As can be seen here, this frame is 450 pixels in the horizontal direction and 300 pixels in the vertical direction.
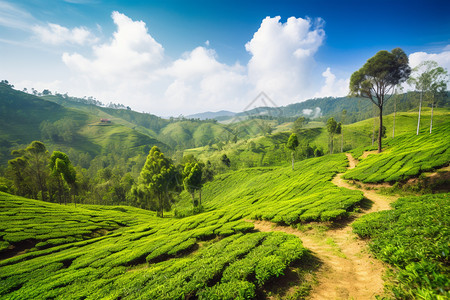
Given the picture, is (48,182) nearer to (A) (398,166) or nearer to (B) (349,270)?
(B) (349,270)

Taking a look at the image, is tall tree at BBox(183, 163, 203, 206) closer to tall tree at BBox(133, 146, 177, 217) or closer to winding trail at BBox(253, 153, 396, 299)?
tall tree at BBox(133, 146, 177, 217)

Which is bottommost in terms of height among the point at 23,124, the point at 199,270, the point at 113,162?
the point at 113,162

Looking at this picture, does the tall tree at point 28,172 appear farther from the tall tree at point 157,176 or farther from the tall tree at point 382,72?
the tall tree at point 382,72

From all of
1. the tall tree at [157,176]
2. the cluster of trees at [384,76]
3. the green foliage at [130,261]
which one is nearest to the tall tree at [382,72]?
the cluster of trees at [384,76]

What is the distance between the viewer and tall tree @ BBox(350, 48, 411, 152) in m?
30.8

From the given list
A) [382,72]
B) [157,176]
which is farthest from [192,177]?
[382,72]

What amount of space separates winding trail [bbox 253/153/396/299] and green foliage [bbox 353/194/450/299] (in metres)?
0.76

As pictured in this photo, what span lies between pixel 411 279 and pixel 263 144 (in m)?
137

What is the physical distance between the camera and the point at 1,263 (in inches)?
671

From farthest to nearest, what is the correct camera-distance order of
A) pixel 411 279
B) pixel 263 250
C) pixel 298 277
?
pixel 263 250 < pixel 298 277 < pixel 411 279

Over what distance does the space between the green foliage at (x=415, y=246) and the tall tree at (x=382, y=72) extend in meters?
30.4

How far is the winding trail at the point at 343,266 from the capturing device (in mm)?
7051

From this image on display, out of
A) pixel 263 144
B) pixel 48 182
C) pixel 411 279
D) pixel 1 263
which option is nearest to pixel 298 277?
pixel 411 279

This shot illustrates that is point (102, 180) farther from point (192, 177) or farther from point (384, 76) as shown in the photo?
point (384, 76)
